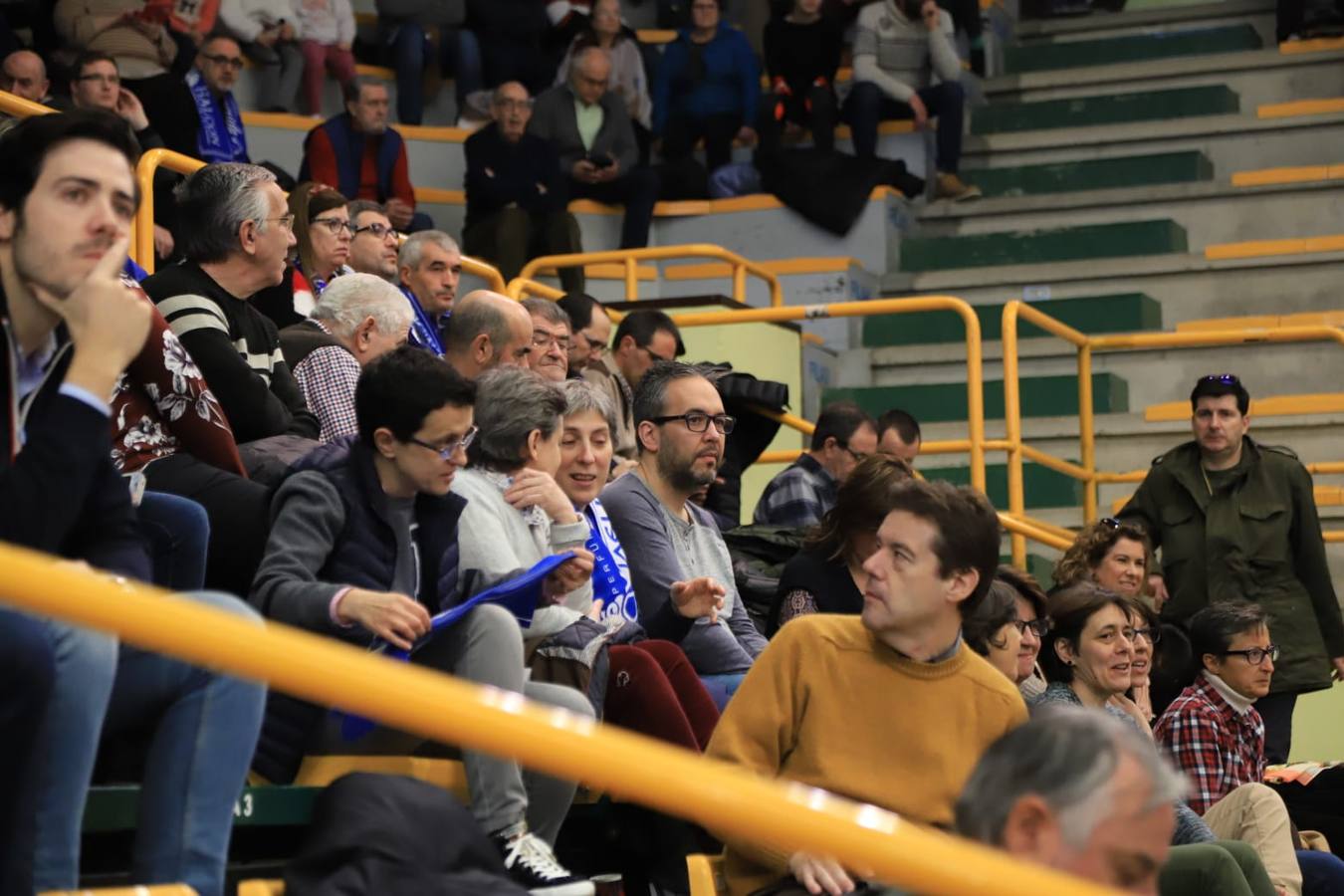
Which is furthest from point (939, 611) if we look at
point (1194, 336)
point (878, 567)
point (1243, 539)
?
point (1194, 336)

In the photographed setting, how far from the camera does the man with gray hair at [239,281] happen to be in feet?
14.0

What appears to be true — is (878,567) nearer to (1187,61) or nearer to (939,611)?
(939,611)

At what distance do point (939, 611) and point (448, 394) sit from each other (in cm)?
89

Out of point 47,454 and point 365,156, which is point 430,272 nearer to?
point 47,454

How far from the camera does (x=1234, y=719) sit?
18.2 ft

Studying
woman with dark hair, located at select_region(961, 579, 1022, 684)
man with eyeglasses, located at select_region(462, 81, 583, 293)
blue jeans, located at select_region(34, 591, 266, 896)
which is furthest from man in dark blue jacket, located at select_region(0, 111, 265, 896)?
man with eyeglasses, located at select_region(462, 81, 583, 293)

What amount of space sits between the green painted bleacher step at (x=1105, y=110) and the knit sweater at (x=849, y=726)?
27.6ft

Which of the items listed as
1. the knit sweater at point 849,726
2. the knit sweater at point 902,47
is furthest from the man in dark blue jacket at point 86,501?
the knit sweater at point 902,47

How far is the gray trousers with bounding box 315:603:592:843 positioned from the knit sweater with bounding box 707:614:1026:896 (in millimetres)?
341

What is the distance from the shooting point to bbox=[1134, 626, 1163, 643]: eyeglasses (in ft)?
17.1

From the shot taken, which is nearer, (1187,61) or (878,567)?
(878,567)

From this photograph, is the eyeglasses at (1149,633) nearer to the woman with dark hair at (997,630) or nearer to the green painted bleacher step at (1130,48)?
the woman with dark hair at (997,630)

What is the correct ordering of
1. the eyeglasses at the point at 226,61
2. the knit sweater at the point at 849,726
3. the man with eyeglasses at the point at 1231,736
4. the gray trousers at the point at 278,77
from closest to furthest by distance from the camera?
the knit sweater at the point at 849,726
the man with eyeglasses at the point at 1231,736
the eyeglasses at the point at 226,61
the gray trousers at the point at 278,77

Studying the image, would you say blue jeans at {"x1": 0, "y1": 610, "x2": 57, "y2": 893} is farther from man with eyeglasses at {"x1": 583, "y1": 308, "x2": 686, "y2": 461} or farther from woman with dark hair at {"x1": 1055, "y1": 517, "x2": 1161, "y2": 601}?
woman with dark hair at {"x1": 1055, "y1": 517, "x2": 1161, "y2": 601}
